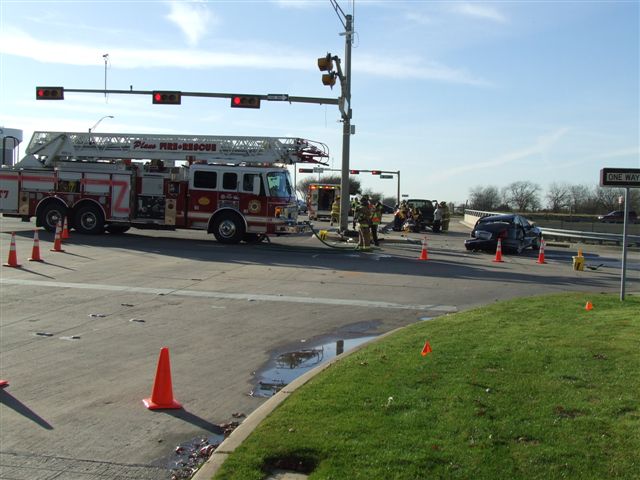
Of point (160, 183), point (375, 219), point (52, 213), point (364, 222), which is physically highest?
point (160, 183)

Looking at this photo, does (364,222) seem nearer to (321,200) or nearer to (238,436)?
(238,436)

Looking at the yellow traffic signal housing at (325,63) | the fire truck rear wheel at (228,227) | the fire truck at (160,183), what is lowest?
the fire truck rear wheel at (228,227)

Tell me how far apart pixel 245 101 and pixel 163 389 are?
70.5ft

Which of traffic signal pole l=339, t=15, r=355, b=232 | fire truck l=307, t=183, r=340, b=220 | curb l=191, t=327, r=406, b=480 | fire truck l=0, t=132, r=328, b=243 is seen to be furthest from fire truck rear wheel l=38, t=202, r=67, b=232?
fire truck l=307, t=183, r=340, b=220

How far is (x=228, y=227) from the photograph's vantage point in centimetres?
2173

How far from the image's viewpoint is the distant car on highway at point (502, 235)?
23.1 metres

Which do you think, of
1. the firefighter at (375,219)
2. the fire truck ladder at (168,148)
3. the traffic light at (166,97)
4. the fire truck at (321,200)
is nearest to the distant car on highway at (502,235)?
the firefighter at (375,219)

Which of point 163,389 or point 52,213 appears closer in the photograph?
point 163,389

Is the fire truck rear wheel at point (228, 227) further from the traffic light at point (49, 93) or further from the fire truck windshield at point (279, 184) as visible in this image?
the traffic light at point (49, 93)

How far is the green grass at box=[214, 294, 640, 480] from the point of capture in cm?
400

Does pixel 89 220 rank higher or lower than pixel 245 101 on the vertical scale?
lower

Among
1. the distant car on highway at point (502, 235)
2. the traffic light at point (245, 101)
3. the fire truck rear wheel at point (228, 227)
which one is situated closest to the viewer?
the fire truck rear wheel at point (228, 227)

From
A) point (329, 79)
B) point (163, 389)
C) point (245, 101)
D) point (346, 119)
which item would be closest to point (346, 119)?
point (346, 119)

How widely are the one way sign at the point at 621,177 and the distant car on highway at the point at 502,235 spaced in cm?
1221
